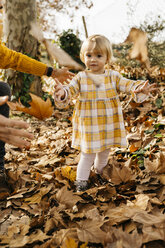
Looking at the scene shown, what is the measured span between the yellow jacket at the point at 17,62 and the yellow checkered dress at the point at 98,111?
0.66 metres

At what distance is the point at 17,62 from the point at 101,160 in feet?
4.25

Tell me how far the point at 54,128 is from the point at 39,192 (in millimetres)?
1683

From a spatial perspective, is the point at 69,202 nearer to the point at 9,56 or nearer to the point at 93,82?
the point at 93,82

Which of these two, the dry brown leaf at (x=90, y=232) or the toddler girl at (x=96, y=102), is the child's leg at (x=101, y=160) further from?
the dry brown leaf at (x=90, y=232)

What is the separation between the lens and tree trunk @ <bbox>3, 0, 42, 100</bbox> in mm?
3832

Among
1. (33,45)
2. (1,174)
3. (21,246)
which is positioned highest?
(33,45)

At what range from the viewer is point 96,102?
1663mm

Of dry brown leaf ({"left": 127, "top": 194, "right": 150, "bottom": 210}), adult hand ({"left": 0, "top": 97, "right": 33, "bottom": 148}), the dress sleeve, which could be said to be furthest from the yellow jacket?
dry brown leaf ({"left": 127, "top": 194, "right": 150, "bottom": 210})

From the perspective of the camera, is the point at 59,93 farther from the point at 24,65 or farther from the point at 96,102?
the point at 24,65

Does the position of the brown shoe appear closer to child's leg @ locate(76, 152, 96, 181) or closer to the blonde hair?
child's leg @ locate(76, 152, 96, 181)

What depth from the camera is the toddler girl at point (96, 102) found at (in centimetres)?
160

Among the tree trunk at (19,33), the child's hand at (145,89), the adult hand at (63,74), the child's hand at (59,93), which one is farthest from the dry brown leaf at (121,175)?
the tree trunk at (19,33)

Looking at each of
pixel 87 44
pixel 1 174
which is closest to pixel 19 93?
pixel 1 174

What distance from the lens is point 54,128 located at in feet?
10.9
